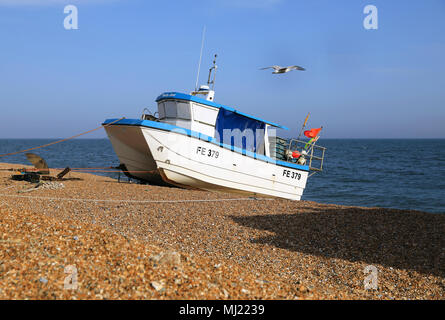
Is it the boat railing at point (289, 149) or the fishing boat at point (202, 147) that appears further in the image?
the boat railing at point (289, 149)

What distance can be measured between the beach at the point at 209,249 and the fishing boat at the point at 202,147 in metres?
2.77

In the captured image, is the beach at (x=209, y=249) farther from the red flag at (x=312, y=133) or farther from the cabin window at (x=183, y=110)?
the red flag at (x=312, y=133)

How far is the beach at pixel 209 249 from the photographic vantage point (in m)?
4.20

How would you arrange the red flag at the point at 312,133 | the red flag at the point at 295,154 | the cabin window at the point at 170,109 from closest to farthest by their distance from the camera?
the cabin window at the point at 170,109 < the red flag at the point at 312,133 < the red flag at the point at 295,154

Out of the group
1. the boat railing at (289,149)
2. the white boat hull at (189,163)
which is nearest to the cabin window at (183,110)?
the white boat hull at (189,163)

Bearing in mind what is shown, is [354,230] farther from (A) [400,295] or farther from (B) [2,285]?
(B) [2,285]

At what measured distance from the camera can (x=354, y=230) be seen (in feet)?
27.7

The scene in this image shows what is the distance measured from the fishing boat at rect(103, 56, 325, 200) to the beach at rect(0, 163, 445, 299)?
9.08ft

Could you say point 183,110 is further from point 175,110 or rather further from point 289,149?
point 289,149

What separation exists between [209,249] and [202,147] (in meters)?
7.75

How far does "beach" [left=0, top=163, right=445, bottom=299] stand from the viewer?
420cm

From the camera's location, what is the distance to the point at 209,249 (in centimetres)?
670

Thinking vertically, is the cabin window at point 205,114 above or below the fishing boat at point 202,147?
above
